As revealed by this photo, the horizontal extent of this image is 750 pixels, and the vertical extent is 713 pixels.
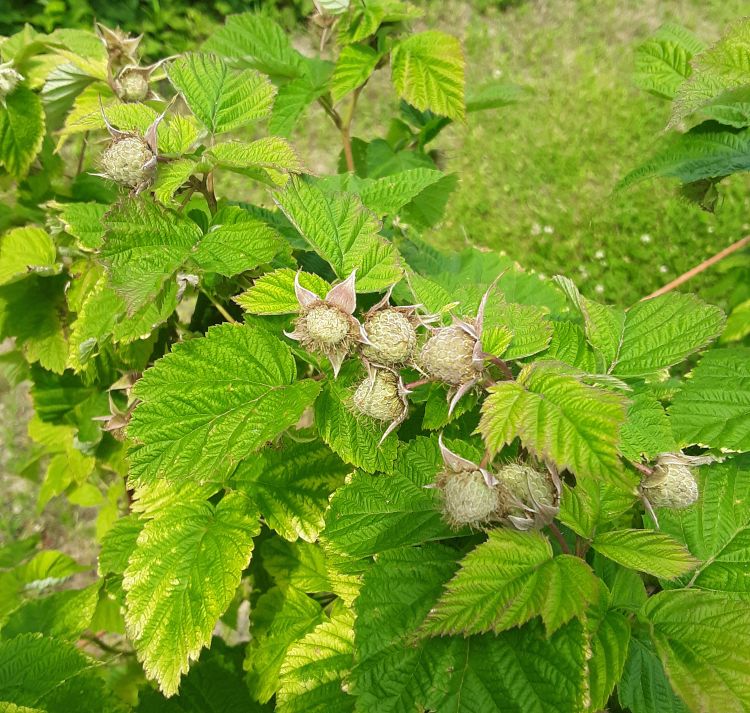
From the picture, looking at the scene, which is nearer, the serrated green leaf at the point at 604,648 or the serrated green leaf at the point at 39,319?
the serrated green leaf at the point at 604,648

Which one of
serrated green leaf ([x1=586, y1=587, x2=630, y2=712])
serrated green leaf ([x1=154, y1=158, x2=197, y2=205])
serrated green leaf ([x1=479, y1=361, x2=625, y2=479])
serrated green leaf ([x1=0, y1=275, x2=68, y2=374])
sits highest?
serrated green leaf ([x1=154, y1=158, x2=197, y2=205])

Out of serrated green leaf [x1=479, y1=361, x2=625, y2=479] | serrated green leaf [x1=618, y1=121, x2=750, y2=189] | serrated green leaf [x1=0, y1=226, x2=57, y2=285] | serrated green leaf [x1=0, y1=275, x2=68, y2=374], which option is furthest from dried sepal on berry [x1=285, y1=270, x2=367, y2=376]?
serrated green leaf [x1=0, y1=275, x2=68, y2=374]

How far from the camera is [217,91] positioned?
123cm

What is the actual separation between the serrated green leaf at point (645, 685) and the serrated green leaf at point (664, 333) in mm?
426

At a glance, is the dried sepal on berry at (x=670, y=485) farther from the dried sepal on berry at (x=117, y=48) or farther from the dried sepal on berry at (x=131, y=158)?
the dried sepal on berry at (x=117, y=48)

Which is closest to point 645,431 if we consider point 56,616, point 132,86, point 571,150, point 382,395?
point 382,395

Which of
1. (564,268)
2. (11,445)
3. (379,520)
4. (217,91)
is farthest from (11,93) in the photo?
(564,268)

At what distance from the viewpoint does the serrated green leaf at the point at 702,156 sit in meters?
1.32

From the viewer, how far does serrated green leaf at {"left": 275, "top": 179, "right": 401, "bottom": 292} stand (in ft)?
3.46

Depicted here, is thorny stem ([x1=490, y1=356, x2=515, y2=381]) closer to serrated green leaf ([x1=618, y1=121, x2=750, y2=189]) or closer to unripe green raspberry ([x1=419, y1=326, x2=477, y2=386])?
unripe green raspberry ([x1=419, y1=326, x2=477, y2=386])

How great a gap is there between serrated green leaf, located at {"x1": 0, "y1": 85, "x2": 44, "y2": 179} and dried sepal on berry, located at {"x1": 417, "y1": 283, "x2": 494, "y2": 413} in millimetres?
1276

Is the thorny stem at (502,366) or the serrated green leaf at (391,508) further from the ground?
the thorny stem at (502,366)

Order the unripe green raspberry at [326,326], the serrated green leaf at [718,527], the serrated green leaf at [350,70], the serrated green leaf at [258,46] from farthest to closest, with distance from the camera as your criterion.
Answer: the serrated green leaf at [258,46] < the serrated green leaf at [350,70] < the serrated green leaf at [718,527] < the unripe green raspberry at [326,326]

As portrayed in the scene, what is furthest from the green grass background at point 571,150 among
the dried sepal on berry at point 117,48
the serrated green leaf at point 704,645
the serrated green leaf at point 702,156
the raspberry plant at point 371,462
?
the serrated green leaf at point 704,645
